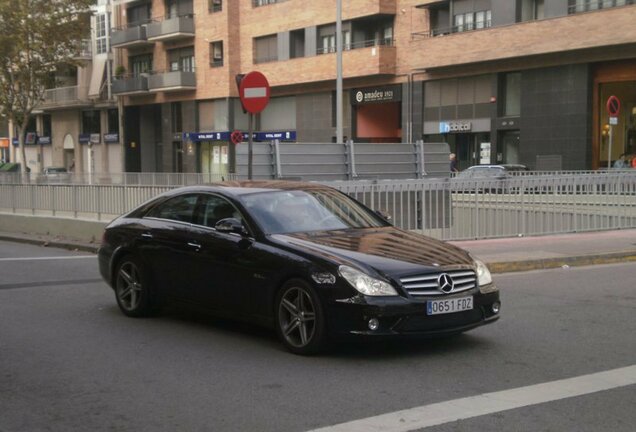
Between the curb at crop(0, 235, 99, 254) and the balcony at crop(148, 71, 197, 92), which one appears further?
the balcony at crop(148, 71, 197, 92)

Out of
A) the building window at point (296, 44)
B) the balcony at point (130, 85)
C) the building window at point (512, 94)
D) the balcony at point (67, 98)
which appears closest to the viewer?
the building window at point (512, 94)

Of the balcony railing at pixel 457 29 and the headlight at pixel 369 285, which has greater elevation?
the balcony railing at pixel 457 29

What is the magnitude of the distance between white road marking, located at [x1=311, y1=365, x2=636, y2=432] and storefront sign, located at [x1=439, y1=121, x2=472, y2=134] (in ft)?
103

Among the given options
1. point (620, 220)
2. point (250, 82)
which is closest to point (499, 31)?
point (620, 220)

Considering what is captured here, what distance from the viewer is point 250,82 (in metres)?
12.1

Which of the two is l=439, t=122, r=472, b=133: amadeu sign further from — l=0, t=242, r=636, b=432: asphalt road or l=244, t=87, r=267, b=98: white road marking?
l=0, t=242, r=636, b=432: asphalt road

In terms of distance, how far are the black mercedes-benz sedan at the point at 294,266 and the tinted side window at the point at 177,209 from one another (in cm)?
2

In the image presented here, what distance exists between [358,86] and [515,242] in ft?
91.1

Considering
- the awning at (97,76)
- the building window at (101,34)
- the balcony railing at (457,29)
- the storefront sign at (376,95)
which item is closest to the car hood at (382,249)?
the balcony railing at (457,29)

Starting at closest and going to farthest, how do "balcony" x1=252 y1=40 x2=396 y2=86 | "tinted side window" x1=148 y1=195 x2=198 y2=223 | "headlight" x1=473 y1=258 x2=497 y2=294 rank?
"headlight" x1=473 y1=258 x2=497 y2=294, "tinted side window" x1=148 y1=195 x2=198 y2=223, "balcony" x1=252 y1=40 x2=396 y2=86

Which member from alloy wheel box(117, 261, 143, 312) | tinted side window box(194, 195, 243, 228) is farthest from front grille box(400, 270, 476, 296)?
alloy wheel box(117, 261, 143, 312)

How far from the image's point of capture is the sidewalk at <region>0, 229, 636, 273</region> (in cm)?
1220

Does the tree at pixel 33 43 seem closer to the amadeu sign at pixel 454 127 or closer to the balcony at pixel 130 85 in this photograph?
the balcony at pixel 130 85

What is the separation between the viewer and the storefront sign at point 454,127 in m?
36.3
